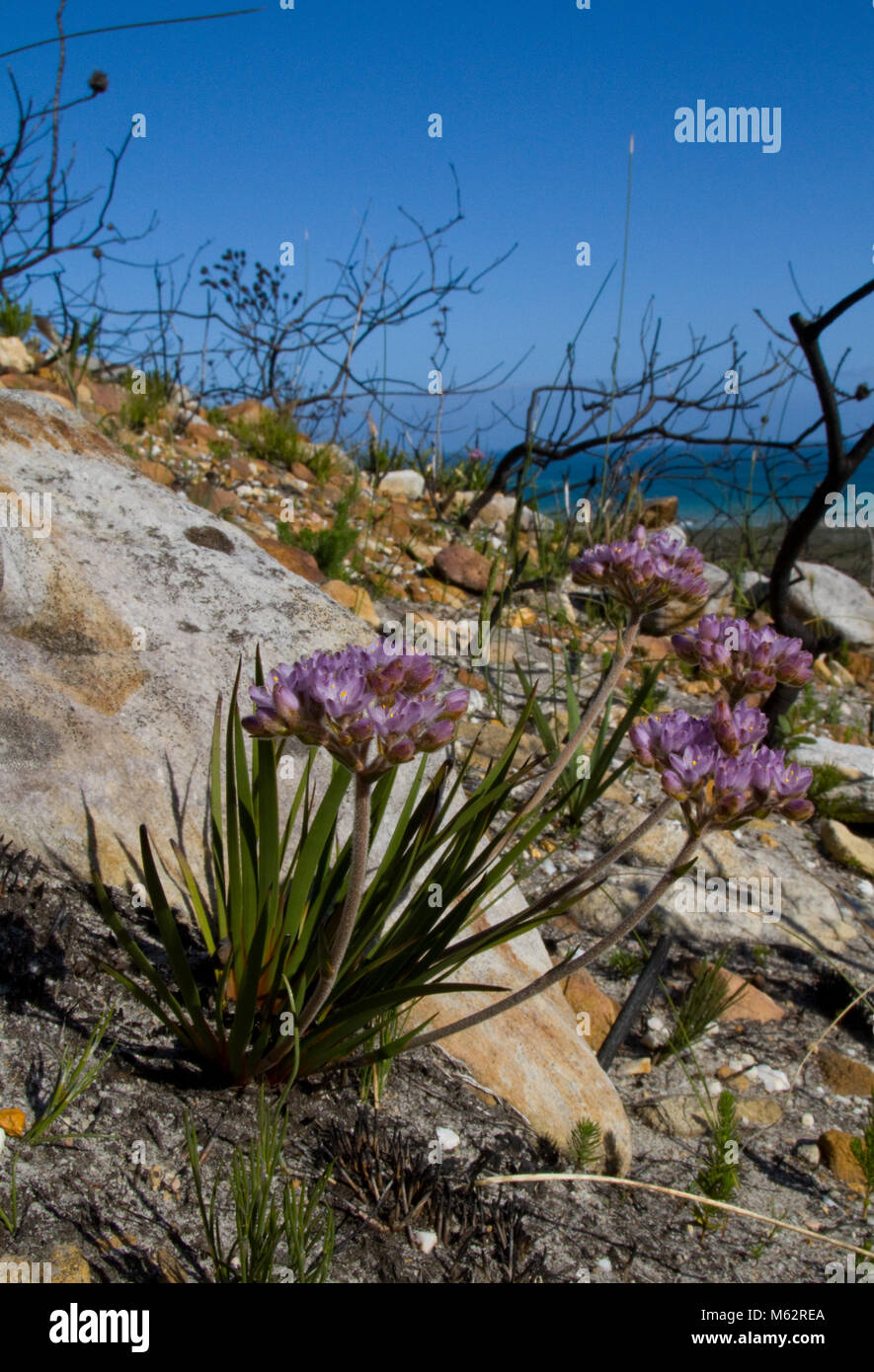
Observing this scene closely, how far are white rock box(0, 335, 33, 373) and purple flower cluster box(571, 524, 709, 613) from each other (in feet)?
20.3

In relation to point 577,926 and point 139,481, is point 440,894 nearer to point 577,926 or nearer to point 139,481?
point 577,926

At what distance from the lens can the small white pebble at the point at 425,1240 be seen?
1933mm

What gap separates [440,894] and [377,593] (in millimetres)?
3734

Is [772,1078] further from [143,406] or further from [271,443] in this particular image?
[143,406]

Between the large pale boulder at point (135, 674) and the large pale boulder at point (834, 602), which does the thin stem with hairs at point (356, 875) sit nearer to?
the large pale boulder at point (135, 674)

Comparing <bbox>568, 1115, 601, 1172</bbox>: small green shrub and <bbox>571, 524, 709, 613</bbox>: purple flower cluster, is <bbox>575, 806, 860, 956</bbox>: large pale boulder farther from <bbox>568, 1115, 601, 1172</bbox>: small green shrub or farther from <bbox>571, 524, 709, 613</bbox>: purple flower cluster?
<bbox>571, 524, 709, 613</bbox>: purple flower cluster

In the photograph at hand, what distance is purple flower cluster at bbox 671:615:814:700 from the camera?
224cm

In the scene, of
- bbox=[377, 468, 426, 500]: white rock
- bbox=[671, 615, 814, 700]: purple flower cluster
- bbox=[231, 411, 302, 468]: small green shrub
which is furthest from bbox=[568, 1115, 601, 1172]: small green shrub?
bbox=[377, 468, 426, 500]: white rock

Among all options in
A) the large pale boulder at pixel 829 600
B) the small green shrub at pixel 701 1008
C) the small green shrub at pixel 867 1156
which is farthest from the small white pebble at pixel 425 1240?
the large pale boulder at pixel 829 600

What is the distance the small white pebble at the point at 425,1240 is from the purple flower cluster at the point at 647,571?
1.48m

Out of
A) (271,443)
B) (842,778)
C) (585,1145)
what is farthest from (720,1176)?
(271,443)

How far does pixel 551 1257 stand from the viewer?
2.08 meters

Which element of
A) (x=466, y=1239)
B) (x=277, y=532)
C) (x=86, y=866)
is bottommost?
(x=466, y=1239)
